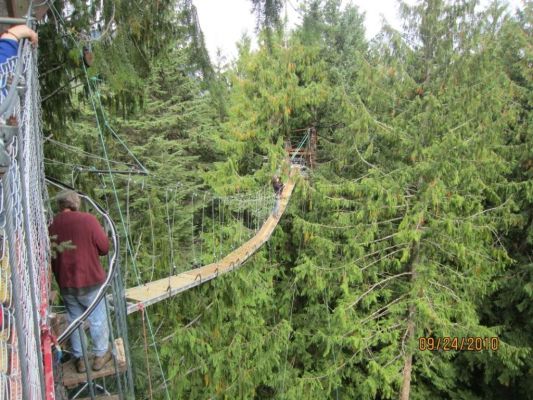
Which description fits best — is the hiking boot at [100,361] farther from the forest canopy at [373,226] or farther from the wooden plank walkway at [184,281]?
the forest canopy at [373,226]

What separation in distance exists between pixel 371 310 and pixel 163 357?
2.90 metres

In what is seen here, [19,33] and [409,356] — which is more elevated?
[19,33]

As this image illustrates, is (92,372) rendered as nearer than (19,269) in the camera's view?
No

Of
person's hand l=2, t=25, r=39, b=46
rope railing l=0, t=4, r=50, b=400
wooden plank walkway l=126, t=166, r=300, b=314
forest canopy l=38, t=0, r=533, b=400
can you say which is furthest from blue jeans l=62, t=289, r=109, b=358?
forest canopy l=38, t=0, r=533, b=400

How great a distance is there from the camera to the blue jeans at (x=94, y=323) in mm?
1679

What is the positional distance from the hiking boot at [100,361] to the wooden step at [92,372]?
0.01m

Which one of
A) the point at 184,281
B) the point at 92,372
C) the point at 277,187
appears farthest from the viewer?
the point at 277,187

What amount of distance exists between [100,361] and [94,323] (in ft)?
0.50

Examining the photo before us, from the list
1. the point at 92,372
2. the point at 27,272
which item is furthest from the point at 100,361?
the point at 27,272

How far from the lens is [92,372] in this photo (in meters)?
1.63

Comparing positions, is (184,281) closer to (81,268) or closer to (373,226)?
(81,268)

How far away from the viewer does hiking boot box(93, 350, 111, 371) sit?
165cm

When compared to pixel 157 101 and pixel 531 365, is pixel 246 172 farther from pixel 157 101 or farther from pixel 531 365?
pixel 531 365

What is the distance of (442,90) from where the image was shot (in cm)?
485
